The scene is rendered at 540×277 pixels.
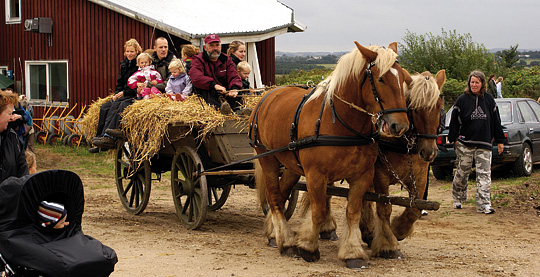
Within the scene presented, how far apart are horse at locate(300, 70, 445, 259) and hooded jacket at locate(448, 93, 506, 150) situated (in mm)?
2792

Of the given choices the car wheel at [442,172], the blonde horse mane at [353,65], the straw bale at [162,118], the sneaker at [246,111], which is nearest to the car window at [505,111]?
the car wheel at [442,172]

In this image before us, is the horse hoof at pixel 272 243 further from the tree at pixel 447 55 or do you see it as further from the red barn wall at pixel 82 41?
the tree at pixel 447 55

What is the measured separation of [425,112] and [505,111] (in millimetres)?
7957

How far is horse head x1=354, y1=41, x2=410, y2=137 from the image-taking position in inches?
200

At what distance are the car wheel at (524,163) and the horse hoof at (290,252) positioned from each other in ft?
24.1

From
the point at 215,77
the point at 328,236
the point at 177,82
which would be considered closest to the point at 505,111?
the point at 328,236

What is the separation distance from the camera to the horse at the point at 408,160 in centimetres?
563

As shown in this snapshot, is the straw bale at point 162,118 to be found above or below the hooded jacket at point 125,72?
below

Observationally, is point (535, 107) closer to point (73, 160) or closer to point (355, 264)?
point (355, 264)

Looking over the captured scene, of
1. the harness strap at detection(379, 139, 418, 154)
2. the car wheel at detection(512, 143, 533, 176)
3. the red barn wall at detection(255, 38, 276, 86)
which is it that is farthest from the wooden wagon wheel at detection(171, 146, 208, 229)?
the red barn wall at detection(255, 38, 276, 86)

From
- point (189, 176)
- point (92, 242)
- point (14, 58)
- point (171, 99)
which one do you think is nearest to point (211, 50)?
point (171, 99)

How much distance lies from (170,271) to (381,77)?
2.57 m

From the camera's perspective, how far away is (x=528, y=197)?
9742mm

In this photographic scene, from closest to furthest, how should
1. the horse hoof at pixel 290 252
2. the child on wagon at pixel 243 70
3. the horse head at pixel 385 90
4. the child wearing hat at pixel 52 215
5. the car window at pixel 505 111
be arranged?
the child wearing hat at pixel 52 215 < the horse head at pixel 385 90 < the horse hoof at pixel 290 252 < the child on wagon at pixel 243 70 < the car window at pixel 505 111
